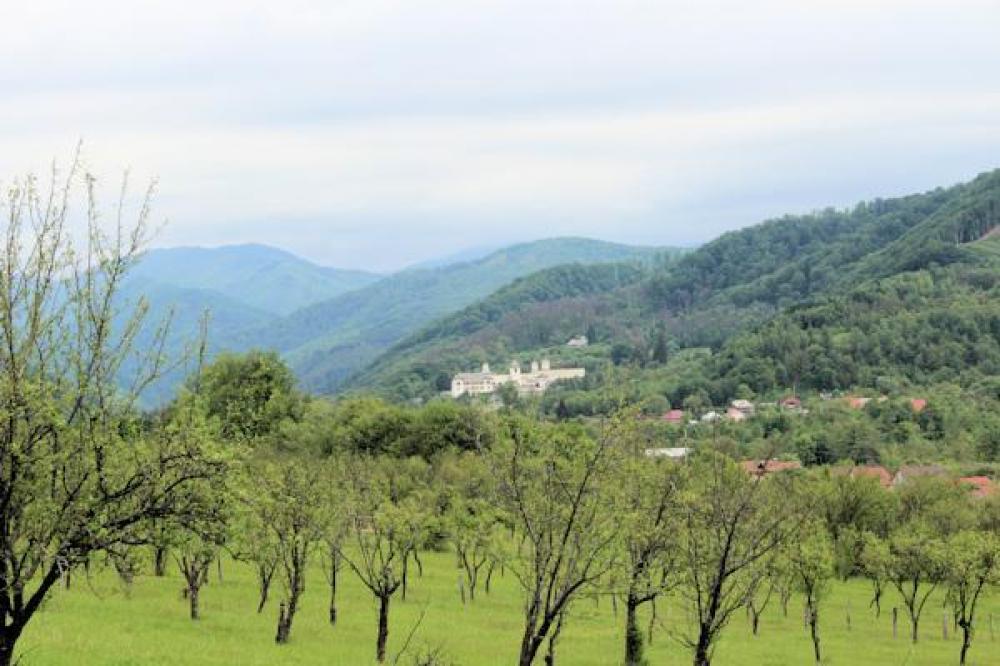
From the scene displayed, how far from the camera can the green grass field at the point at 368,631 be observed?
30672 millimetres

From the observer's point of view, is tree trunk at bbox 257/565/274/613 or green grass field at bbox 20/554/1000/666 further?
tree trunk at bbox 257/565/274/613

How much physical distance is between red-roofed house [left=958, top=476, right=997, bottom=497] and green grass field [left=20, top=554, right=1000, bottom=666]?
22.7m

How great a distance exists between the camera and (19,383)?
14.2m

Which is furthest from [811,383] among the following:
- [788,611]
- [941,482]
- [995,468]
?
[788,611]

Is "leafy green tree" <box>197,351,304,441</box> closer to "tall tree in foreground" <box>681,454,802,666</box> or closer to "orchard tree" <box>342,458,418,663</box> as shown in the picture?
"orchard tree" <box>342,458,418,663</box>

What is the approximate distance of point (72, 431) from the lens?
15.2m

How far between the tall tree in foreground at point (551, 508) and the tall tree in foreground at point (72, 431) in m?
6.60

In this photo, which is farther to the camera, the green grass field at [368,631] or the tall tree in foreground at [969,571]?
the tall tree in foreground at [969,571]

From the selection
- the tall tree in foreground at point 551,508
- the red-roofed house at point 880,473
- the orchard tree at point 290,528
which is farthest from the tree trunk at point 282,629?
the red-roofed house at point 880,473

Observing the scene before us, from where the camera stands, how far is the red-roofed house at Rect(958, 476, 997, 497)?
85.0 metres

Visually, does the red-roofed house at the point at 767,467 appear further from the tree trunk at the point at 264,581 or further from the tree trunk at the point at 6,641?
the tree trunk at the point at 264,581

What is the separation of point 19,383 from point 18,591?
3.29m

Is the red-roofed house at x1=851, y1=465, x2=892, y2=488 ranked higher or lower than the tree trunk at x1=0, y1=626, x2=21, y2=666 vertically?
lower

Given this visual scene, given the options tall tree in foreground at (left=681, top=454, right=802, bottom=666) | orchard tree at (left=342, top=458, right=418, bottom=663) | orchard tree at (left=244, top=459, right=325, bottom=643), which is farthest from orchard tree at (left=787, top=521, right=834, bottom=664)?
orchard tree at (left=244, top=459, right=325, bottom=643)
